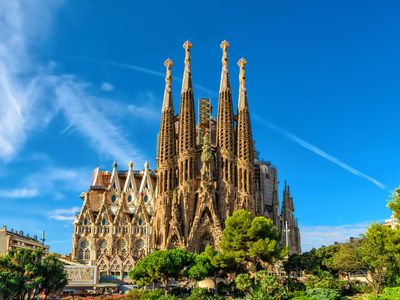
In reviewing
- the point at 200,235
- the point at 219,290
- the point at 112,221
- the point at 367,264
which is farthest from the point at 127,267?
the point at 367,264

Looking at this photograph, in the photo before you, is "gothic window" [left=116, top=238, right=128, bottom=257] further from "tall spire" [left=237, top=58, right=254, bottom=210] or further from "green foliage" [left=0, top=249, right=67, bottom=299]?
"green foliage" [left=0, top=249, right=67, bottom=299]

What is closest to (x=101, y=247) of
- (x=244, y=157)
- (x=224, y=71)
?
(x=244, y=157)

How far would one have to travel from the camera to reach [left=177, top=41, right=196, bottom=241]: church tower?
213 feet

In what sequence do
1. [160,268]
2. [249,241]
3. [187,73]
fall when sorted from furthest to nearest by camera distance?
[187,73] → [249,241] → [160,268]

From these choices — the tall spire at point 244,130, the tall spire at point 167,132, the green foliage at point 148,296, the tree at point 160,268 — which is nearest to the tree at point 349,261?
the tree at point 160,268

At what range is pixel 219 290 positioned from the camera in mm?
47250

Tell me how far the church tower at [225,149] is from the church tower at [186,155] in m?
3.73

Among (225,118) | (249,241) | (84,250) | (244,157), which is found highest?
(225,118)

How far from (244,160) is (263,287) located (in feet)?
97.4

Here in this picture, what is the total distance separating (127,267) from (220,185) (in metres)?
17.2

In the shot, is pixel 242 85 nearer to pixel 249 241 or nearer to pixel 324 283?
pixel 249 241

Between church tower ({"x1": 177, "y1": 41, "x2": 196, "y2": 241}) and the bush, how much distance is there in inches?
1007

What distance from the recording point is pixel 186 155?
67.3m

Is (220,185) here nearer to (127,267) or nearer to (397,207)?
(127,267)
